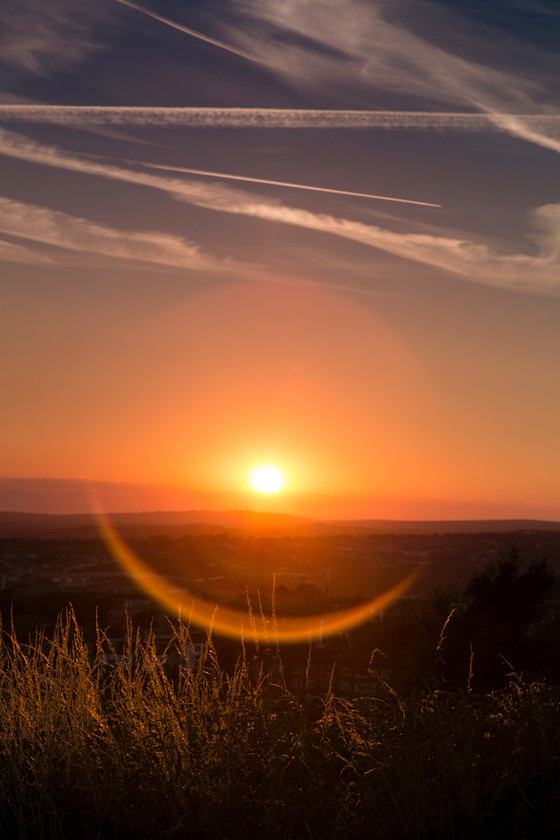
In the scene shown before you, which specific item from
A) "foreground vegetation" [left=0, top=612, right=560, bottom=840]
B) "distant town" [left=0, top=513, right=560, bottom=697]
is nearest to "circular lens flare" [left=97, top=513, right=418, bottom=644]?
"distant town" [left=0, top=513, right=560, bottom=697]

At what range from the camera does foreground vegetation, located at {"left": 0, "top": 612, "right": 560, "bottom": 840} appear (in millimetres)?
3662

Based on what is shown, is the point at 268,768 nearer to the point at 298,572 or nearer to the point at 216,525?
the point at 298,572

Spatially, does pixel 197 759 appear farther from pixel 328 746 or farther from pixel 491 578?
pixel 491 578

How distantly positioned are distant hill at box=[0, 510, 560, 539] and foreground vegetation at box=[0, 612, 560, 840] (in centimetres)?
5659

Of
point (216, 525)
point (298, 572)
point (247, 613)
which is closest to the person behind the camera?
point (247, 613)

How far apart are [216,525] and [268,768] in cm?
7237

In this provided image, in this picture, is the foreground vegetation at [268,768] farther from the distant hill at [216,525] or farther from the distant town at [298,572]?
the distant hill at [216,525]

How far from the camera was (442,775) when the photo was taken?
12.7 feet

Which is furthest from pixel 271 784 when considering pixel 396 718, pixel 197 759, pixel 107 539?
pixel 107 539

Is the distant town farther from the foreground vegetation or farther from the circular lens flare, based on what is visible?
the foreground vegetation

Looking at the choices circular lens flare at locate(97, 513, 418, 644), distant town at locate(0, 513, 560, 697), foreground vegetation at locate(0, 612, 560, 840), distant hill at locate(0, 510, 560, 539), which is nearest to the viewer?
foreground vegetation at locate(0, 612, 560, 840)

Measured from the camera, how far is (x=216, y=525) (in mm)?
75500

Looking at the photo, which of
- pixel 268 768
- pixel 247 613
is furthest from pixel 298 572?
pixel 268 768

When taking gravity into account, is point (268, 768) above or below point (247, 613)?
above
